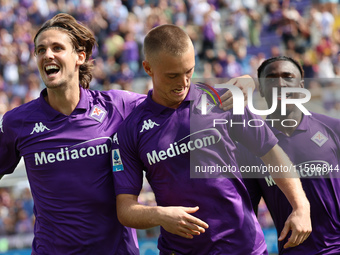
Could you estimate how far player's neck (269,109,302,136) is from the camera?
485 cm

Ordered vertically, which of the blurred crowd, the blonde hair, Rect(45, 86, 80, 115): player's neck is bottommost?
Rect(45, 86, 80, 115): player's neck

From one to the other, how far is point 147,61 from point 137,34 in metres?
13.4

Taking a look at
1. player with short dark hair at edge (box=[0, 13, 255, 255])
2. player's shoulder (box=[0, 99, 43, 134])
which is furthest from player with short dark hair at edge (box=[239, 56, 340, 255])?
player's shoulder (box=[0, 99, 43, 134])

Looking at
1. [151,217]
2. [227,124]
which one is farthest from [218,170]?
[151,217]

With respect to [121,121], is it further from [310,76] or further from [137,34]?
[137,34]

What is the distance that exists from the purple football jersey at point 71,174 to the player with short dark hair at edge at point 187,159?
16.2 inches

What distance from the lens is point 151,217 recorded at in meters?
3.71

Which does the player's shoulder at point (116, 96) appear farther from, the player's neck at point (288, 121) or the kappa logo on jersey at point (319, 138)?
the kappa logo on jersey at point (319, 138)

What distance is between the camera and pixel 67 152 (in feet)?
14.8

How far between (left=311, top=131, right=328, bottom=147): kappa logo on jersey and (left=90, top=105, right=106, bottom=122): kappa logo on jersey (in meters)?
1.65

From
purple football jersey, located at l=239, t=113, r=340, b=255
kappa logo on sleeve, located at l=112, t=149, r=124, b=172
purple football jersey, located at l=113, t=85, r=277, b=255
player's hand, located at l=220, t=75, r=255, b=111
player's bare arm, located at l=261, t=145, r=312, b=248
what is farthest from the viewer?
purple football jersey, located at l=239, t=113, r=340, b=255

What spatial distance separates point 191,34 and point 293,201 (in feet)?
43.8

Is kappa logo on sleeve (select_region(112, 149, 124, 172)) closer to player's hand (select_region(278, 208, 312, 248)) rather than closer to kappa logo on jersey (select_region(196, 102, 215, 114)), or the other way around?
kappa logo on jersey (select_region(196, 102, 215, 114))

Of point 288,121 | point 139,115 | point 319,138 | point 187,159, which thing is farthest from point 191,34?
point 187,159
